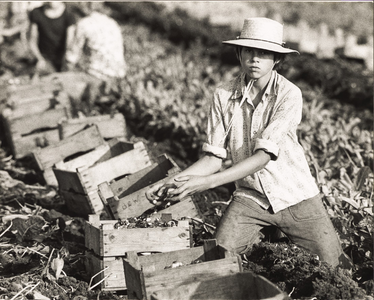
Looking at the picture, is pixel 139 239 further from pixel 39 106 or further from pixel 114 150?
pixel 39 106

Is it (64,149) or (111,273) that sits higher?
(64,149)

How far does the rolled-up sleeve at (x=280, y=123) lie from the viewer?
3.60 metres

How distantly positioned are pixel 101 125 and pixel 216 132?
255cm

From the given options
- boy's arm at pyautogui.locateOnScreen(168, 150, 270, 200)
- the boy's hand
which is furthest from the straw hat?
the boy's hand

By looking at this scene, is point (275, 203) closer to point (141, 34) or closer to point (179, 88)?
point (179, 88)

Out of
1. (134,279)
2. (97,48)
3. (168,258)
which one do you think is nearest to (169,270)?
(134,279)

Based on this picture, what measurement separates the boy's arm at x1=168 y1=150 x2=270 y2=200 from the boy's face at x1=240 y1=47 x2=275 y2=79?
0.45 metres

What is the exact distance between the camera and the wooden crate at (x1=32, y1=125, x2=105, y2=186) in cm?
567

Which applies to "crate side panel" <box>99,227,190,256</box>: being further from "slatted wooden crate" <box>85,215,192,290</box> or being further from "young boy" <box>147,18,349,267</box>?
"young boy" <box>147,18,349,267</box>

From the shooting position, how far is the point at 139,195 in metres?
4.48

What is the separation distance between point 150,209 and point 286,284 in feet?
4.75

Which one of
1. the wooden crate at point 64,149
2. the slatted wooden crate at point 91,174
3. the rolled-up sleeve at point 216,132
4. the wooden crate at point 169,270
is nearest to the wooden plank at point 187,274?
the wooden crate at point 169,270

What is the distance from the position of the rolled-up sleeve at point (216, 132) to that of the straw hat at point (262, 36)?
397mm

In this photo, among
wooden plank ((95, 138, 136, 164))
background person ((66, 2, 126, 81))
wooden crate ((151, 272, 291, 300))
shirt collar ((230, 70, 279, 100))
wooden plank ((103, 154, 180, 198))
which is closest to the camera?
wooden crate ((151, 272, 291, 300))
